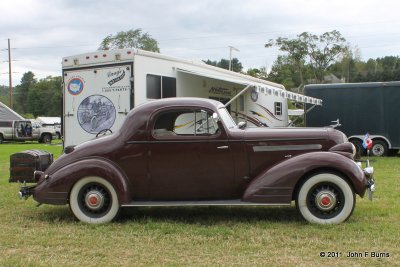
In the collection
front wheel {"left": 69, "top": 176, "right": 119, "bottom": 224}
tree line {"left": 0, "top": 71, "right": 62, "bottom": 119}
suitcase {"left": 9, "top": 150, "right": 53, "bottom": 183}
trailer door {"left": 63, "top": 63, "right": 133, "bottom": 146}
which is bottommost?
front wheel {"left": 69, "top": 176, "right": 119, "bottom": 224}

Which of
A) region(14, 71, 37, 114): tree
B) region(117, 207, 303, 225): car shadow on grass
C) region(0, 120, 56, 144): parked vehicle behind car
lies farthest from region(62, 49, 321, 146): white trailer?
region(14, 71, 37, 114): tree

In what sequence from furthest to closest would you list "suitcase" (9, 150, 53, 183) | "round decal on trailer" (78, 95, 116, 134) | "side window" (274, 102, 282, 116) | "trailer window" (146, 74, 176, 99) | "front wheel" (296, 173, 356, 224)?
"side window" (274, 102, 282, 116) < "trailer window" (146, 74, 176, 99) < "round decal on trailer" (78, 95, 116, 134) < "suitcase" (9, 150, 53, 183) < "front wheel" (296, 173, 356, 224)

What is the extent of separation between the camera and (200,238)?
5.39m

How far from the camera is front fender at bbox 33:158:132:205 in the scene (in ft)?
20.1

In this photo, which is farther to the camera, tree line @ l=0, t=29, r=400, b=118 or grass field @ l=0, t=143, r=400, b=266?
tree line @ l=0, t=29, r=400, b=118

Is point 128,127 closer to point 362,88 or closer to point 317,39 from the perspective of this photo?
point 362,88

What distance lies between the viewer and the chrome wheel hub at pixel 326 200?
5879 mm

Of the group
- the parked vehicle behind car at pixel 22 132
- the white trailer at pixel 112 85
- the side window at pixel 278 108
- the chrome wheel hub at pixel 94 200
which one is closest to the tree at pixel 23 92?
the parked vehicle behind car at pixel 22 132

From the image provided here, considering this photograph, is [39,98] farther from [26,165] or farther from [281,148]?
[281,148]

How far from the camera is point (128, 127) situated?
6.32 m

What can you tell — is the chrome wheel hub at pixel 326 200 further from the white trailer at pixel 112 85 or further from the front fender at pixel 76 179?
the white trailer at pixel 112 85

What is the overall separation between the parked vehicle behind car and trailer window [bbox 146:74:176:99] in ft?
78.5

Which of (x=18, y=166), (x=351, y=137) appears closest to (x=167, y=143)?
(x=18, y=166)

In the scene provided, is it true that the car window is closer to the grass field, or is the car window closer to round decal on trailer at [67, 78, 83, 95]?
the grass field
